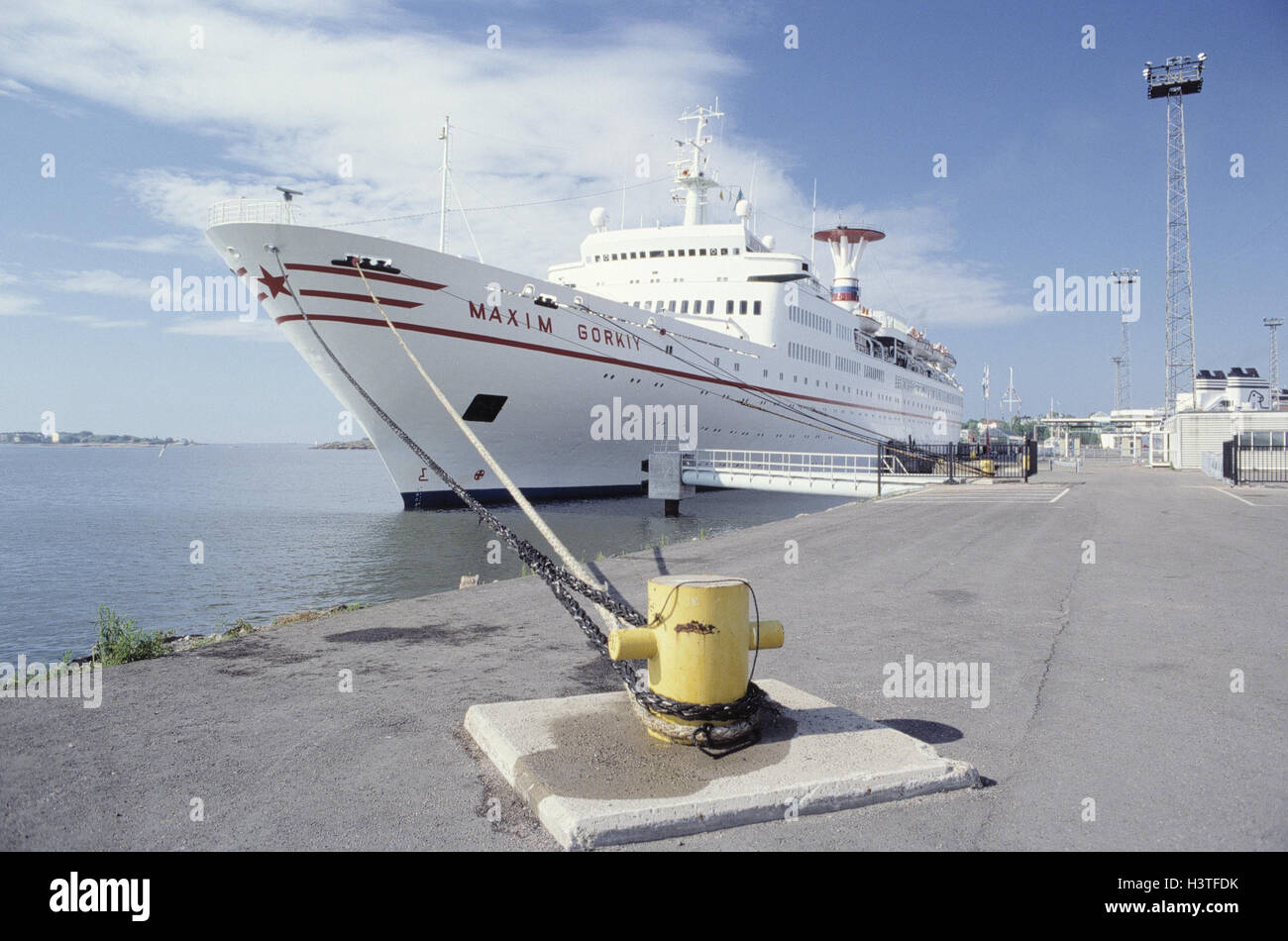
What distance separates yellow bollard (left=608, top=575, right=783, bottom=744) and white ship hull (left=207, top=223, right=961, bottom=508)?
59.4 ft

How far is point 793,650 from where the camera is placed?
6.09 metres

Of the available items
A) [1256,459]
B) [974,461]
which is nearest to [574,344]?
[974,461]

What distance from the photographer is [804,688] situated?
16.7ft

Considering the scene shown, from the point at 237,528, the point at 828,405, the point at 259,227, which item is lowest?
the point at 237,528

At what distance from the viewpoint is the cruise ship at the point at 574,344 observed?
1970 centimetres

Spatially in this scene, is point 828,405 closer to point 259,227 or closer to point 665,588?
point 259,227

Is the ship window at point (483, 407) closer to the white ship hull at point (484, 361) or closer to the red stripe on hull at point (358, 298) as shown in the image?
the white ship hull at point (484, 361)

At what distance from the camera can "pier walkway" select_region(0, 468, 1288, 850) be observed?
3117mm

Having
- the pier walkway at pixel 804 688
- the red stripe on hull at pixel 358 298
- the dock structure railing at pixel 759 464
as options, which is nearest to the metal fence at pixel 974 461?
the dock structure railing at pixel 759 464

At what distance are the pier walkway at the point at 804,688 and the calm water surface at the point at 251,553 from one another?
19.3 ft

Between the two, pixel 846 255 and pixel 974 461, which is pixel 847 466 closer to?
pixel 974 461

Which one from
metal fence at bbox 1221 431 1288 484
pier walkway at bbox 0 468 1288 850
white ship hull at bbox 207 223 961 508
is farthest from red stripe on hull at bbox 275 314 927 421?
metal fence at bbox 1221 431 1288 484
